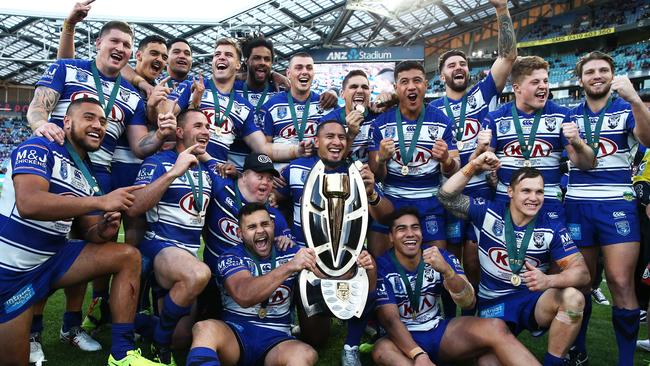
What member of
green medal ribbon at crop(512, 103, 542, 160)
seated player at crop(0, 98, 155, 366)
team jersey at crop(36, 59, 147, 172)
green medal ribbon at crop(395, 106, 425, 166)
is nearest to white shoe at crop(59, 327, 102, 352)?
seated player at crop(0, 98, 155, 366)

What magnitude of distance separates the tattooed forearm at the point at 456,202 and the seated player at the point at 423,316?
0.28 m

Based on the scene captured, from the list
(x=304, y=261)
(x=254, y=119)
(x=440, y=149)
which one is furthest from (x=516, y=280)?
(x=254, y=119)

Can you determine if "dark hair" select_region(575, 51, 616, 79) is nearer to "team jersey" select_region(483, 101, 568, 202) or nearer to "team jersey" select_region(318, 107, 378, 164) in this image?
"team jersey" select_region(483, 101, 568, 202)

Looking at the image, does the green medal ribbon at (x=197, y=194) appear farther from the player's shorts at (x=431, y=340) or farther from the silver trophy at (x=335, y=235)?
the player's shorts at (x=431, y=340)

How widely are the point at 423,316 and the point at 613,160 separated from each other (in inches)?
77.4

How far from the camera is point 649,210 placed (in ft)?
12.4

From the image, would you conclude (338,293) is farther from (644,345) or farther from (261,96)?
(644,345)

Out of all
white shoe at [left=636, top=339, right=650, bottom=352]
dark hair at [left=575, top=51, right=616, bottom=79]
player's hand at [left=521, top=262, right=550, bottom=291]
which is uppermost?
dark hair at [left=575, top=51, right=616, bottom=79]

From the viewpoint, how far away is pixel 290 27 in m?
30.8

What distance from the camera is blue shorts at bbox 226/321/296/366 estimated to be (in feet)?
11.4

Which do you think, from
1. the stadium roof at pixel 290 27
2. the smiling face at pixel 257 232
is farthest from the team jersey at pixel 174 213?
the stadium roof at pixel 290 27

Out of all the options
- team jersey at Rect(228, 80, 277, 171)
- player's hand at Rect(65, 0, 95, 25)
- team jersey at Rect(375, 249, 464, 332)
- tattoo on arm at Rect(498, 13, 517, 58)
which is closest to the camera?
team jersey at Rect(375, 249, 464, 332)

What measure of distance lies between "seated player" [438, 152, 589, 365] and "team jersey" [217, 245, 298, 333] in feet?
4.68

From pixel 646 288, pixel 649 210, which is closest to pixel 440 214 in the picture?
pixel 649 210
